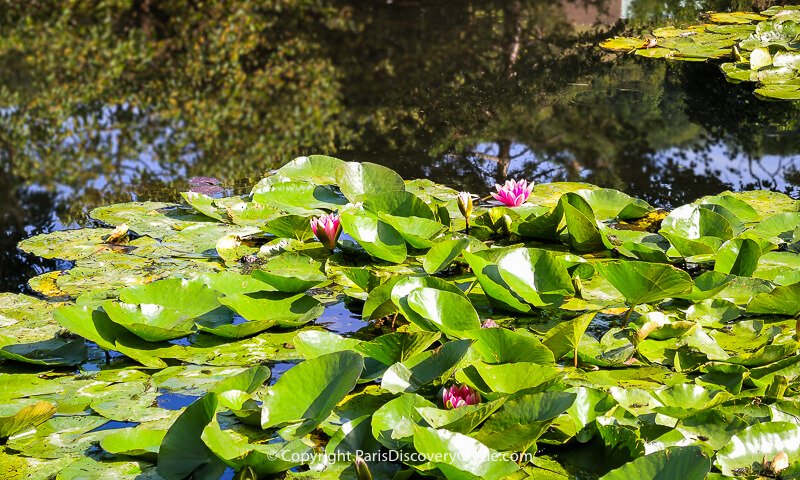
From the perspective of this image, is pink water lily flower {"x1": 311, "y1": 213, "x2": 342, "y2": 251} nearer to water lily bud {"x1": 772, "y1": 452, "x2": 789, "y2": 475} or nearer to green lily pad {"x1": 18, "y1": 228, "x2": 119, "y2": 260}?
green lily pad {"x1": 18, "y1": 228, "x2": 119, "y2": 260}

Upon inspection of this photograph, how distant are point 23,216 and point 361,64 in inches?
115

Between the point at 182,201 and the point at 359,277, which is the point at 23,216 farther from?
the point at 359,277

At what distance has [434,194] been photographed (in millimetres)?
3010

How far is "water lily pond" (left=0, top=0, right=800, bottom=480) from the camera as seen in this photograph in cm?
148

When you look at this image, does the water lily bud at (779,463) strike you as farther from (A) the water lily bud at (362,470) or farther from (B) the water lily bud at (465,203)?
(B) the water lily bud at (465,203)

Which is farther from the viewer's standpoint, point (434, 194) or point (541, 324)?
point (434, 194)

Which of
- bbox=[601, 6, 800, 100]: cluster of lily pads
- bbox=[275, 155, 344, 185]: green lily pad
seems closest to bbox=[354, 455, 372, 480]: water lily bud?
bbox=[275, 155, 344, 185]: green lily pad

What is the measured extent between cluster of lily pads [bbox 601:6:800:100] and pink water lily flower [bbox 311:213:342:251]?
9.58ft

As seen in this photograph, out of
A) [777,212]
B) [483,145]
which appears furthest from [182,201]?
[777,212]

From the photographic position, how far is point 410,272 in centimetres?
235

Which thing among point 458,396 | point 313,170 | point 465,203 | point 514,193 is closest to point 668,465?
point 458,396

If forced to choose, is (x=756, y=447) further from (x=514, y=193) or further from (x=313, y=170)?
(x=313, y=170)

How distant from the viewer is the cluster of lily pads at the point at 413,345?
1.46 metres

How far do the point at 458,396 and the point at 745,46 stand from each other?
14.3 feet
